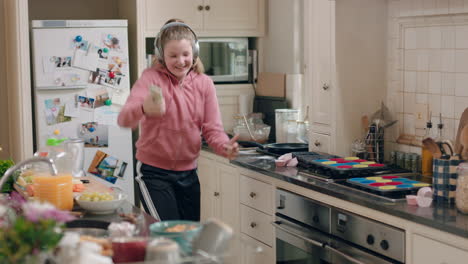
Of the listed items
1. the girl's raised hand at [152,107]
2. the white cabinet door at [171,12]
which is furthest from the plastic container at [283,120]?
the girl's raised hand at [152,107]

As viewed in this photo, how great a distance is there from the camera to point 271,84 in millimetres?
5035

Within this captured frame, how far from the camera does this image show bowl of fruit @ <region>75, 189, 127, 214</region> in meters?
2.73

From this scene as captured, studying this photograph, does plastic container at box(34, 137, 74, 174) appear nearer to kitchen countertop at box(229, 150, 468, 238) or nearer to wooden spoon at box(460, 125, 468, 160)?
kitchen countertop at box(229, 150, 468, 238)

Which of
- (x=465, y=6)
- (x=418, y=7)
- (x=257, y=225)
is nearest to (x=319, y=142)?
(x=257, y=225)

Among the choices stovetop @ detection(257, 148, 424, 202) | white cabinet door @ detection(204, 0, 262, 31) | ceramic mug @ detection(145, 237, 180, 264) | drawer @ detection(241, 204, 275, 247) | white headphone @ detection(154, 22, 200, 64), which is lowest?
drawer @ detection(241, 204, 275, 247)

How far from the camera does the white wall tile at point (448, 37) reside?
3434 millimetres

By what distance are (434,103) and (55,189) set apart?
75.2 inches

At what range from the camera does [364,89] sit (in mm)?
3912

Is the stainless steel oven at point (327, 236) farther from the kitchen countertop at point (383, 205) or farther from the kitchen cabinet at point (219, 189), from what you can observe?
the kitchen cabinet at point (219, 189)

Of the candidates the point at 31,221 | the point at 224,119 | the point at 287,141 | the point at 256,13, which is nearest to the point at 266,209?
the point at 287,141

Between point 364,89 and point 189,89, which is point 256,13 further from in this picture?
point 189,89

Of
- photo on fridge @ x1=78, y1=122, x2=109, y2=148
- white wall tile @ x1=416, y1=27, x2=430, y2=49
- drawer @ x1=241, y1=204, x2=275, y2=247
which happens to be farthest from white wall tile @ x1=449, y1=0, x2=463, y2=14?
photo on fridge @ x1=78, y1=122, x2=109, y2=148

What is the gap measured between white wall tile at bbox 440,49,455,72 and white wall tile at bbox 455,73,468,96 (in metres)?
0.06

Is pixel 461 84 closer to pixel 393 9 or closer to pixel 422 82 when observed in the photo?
pixel 422 82
